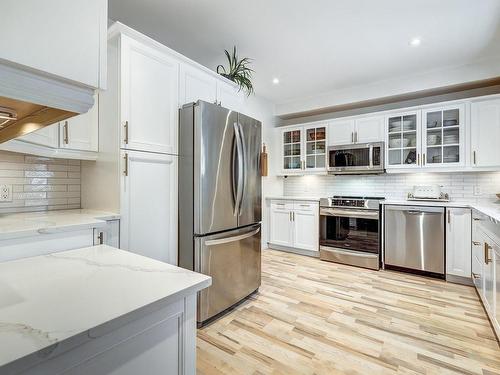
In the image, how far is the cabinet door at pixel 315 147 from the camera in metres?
4.39

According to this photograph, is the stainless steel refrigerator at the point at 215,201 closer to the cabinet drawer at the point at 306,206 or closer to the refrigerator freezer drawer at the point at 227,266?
the refrigerator freezer drawer at the point at 227,266

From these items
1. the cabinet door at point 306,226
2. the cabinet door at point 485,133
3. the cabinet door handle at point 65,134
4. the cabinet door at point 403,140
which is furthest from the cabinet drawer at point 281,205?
the cabinet door handle at point 65,134

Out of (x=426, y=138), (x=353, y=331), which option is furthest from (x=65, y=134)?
(x=426, y=138)

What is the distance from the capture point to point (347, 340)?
200 cm

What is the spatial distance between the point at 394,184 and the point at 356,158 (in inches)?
28.3

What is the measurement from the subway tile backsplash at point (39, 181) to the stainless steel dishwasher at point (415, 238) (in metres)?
3.58

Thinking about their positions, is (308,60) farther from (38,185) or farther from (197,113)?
(38,185)

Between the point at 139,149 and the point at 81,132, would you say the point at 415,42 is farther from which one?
the point at 81,132

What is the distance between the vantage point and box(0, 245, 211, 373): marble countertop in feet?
1.62

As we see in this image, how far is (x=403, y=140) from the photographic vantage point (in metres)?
3.72

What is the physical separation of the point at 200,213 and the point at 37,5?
168 centimetres

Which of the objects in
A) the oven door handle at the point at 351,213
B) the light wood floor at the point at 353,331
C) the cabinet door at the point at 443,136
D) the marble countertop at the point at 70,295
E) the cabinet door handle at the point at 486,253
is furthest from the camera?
the oven door handle at the point at 351,213

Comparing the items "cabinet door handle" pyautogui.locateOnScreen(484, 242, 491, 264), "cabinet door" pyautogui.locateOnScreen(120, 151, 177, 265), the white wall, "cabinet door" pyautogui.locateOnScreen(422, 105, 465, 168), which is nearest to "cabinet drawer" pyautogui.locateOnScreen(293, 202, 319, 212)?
the white wall

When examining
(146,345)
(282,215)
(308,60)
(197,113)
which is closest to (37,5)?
(146,345)
